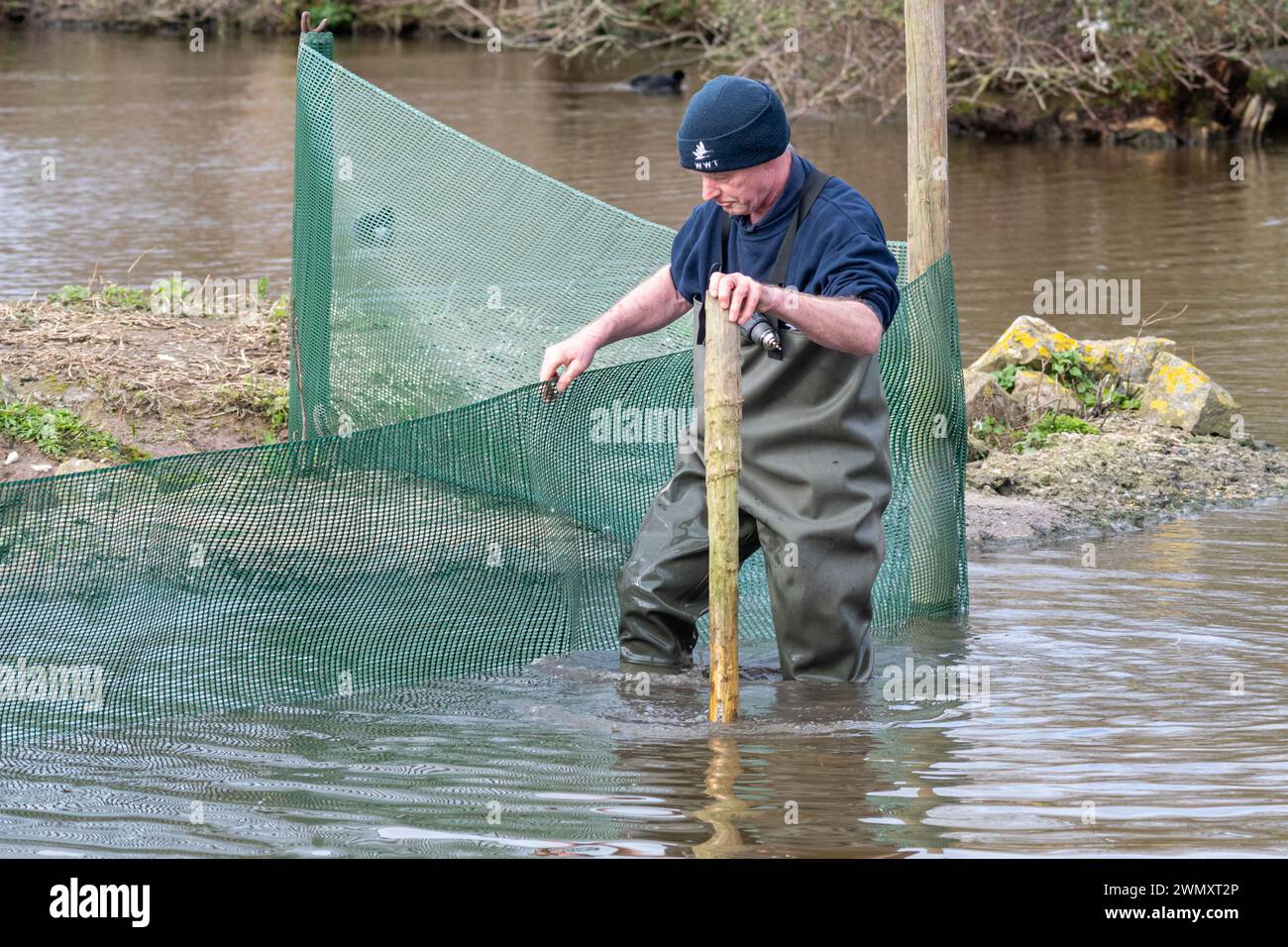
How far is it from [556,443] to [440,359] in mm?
1892

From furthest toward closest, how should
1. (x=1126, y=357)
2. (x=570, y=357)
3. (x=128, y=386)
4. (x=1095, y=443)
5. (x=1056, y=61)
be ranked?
1. (x=1056, y=61)
2. (x=1126, y=357)
3. (x=1095, y=443)
4. (x=128, y=386)
5. (x=570, y=357)

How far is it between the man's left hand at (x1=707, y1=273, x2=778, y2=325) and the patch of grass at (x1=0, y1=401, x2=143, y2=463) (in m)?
4.23

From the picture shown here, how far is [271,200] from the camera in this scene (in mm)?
18000

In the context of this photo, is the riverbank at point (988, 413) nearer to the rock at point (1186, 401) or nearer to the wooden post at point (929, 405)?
the rock at point (1186, 401)

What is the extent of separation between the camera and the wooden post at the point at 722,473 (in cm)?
426

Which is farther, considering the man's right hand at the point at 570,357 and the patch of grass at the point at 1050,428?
the patch of grass at the point at 1050,428

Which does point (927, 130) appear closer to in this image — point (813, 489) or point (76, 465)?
point (813, 489)

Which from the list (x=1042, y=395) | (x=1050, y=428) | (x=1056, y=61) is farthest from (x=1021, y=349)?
(x=1056, y=61)

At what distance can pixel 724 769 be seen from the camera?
14.3 ft

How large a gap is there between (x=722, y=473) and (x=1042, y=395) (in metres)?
5.01

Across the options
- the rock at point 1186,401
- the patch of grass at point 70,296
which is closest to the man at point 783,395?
the rock at point 1186,401

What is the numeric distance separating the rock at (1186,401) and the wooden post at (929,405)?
3.14 metres

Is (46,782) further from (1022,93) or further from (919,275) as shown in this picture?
(1022,93)

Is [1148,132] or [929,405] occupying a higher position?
[1148,132]
